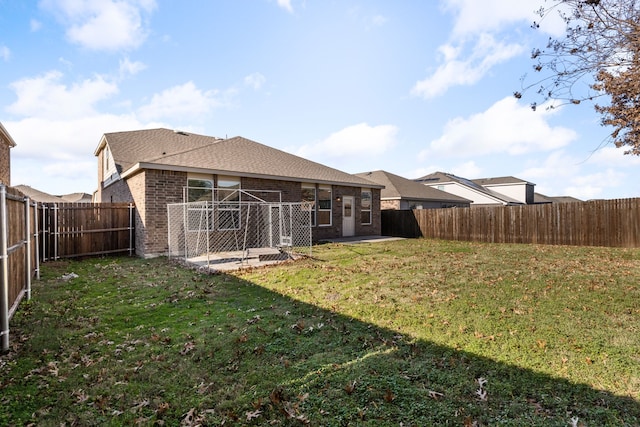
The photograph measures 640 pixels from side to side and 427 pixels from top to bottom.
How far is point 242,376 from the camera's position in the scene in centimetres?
326

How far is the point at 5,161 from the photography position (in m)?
19.5

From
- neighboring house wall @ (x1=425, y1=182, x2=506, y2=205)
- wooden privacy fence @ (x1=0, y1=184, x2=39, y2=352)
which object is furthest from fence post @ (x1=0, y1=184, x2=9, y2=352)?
neighboring house wall @ (x1=425, y1=182, x2=506, y2=205)

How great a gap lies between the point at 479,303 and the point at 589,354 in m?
1.81

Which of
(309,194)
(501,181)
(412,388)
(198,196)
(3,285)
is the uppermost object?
(501,181)

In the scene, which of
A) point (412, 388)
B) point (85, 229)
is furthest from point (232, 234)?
point (412, 388)

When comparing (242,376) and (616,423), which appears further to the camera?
(242,376)

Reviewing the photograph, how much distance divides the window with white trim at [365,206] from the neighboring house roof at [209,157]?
1.86 feet

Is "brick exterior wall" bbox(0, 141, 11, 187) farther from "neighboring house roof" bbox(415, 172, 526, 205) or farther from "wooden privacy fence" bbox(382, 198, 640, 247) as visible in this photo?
"neighboring house roof" bbox(415, 172, 526, 205)

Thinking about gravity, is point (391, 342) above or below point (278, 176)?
below

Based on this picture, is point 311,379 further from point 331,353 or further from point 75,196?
point 75,196

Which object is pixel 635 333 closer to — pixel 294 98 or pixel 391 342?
pixel 391 342

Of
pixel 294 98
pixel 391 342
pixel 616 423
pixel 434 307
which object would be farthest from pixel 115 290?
pixel 294 98

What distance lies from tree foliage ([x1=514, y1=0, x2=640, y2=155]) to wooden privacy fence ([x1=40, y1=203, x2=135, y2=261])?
1256 cm

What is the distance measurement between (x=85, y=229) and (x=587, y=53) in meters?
13.7
